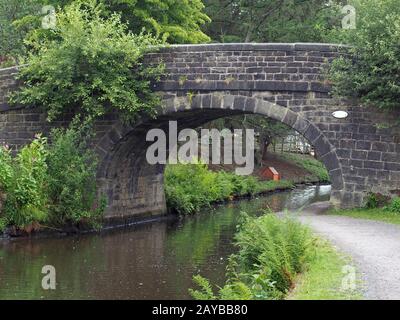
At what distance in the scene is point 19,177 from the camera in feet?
56.4

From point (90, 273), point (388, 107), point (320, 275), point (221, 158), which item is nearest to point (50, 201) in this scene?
point (90, 273)

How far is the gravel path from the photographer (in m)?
8.84

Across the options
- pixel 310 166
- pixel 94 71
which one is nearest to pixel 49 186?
pixel 94 71

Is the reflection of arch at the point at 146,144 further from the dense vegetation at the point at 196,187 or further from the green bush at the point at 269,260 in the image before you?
the green bush at the point at 269,260

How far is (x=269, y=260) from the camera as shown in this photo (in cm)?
1046

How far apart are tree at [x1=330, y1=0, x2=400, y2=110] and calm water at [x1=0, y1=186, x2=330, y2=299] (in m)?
4.56

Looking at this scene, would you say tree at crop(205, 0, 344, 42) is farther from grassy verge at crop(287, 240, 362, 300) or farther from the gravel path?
grassy verge at crop(287, 240, 362, 300)

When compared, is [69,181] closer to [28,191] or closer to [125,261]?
[28,191]

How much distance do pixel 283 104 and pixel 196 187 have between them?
7.53m

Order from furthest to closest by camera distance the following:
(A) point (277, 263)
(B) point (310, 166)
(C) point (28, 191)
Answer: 1. (B) point (310, 166)
2. (C) point (28, 191)
3. (A) point (277, 263)

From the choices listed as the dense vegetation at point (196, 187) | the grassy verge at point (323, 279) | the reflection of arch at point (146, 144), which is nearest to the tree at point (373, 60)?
the reflection of arch at point (146, 144)

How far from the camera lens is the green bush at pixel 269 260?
9359 millimetres

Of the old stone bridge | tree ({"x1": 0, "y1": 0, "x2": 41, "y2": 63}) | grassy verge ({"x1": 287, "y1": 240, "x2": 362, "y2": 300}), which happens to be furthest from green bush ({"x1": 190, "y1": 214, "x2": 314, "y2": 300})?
tree ({"x1": 0, "y1": 0, "x2": 41, "y2": 63})

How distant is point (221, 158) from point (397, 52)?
18472 mm
